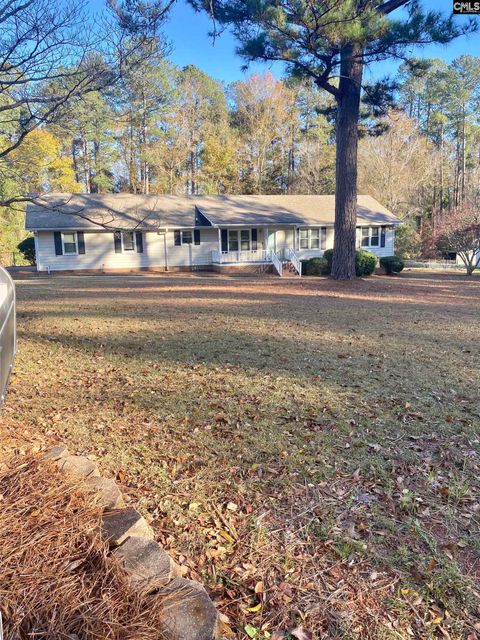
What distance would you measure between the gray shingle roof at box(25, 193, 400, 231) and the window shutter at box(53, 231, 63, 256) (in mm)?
545

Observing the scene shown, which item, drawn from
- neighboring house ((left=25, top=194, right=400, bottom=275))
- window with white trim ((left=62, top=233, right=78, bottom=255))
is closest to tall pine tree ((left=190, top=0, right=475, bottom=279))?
neighboring house ((left=25, top=194, right=400, bottom=275))

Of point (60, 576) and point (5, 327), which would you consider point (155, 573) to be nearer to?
point (60, 576)

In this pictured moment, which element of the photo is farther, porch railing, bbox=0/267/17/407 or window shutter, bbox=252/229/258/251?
window shutter, bbox=252/229/258/251

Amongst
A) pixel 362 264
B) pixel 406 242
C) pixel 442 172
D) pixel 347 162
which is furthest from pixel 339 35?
pixel 442 172

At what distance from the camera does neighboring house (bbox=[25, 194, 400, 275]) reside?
70.6ft

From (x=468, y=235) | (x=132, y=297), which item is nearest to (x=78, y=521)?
(x=132, y=297)

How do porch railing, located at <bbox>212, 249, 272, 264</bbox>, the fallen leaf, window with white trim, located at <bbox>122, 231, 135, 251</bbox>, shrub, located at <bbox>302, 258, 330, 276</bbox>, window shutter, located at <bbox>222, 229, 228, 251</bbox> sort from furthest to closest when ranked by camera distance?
window shutter, located at <bbox>222, 229, 228, 251</bbox> → porch railing, located at <bbox>212, 249, 272, 264</bbox> → window with white trim, located at <bbox>122, 231, 135, 251</bbox> → shrub, located at <bbox>302, 258, 330, 276</bbox> → the fallen leaf

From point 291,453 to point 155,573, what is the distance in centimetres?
150

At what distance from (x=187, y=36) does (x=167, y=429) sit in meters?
6.96

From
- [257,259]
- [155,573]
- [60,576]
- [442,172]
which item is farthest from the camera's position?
[442,172]

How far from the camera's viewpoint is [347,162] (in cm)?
1557

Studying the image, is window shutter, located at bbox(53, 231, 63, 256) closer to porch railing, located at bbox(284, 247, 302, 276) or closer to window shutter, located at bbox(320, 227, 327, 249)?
porch railing, located at bbox(284, 247, 302, 276)

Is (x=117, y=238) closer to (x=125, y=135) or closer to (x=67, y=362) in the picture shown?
Answer: (x=125, y=135)

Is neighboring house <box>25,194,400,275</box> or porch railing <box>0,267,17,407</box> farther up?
neighboring house <box>25,194,400,275</box>
